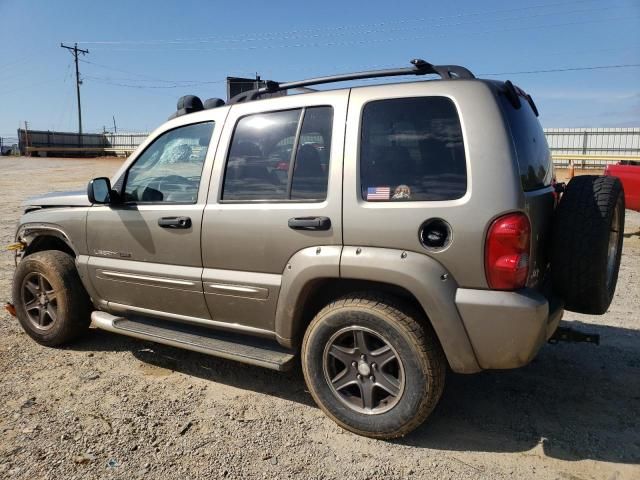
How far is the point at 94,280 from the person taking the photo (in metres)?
4.12

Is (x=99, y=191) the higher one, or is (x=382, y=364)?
(x=99, y=191)

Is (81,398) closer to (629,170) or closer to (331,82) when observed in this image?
(331,82)

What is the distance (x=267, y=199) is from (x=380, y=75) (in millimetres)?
1073

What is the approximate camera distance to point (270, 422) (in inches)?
127

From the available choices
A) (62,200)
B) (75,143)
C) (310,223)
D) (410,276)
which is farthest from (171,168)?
(75,143)

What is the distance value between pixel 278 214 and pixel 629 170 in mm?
10132

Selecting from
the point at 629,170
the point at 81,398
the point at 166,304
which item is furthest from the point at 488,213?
the point at 629,170

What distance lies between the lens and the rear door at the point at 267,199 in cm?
307

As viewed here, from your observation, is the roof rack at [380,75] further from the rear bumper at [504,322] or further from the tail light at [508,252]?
the rear bumper at [504,322]

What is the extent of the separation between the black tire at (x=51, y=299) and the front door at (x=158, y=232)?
1.07 ft

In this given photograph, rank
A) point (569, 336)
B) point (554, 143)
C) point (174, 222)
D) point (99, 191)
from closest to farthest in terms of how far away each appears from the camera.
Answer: point (569, 336)
point (174, 222)
point (99, 191)
point (554, 143)

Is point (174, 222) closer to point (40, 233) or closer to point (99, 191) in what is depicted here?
point (99, 191)

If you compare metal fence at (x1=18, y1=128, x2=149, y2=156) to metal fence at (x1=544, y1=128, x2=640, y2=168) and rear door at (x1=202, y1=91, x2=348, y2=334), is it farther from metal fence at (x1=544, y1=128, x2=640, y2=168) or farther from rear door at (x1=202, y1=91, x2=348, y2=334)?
rear door at (x1=202, y1=91, x2=348, y2=334)

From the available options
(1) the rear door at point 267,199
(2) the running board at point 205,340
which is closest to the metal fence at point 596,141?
(1) the rear door at point 267,199
